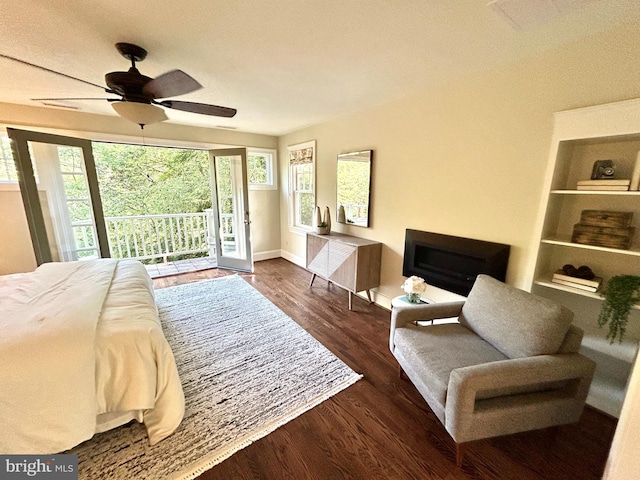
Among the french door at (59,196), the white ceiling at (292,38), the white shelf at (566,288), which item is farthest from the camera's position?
the french door at (59,196)

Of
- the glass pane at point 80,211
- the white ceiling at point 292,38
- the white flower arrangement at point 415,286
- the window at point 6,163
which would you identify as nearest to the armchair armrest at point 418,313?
the white flower arrangement at point 415,286

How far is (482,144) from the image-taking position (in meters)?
2.15

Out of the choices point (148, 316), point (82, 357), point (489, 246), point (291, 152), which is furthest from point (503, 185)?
point (291, 152)

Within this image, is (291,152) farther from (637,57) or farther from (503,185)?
(637,57)

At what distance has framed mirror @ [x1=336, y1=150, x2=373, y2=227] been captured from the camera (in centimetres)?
323

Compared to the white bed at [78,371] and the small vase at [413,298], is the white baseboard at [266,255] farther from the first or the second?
the small vase at [413,298]

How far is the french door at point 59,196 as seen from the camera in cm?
291

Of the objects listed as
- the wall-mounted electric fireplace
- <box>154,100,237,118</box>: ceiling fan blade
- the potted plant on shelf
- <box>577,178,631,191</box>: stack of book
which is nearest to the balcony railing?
<box>154,100,237,118</box>: ceiling fan blade

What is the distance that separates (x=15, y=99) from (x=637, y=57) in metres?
5.48

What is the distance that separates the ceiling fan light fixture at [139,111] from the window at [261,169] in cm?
302

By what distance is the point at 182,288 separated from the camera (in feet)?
12.3

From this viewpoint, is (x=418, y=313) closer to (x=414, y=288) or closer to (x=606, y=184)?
(x=414, y=288)

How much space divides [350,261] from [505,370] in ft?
6.36

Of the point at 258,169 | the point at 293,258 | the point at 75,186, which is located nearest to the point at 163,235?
the point at 75,186
